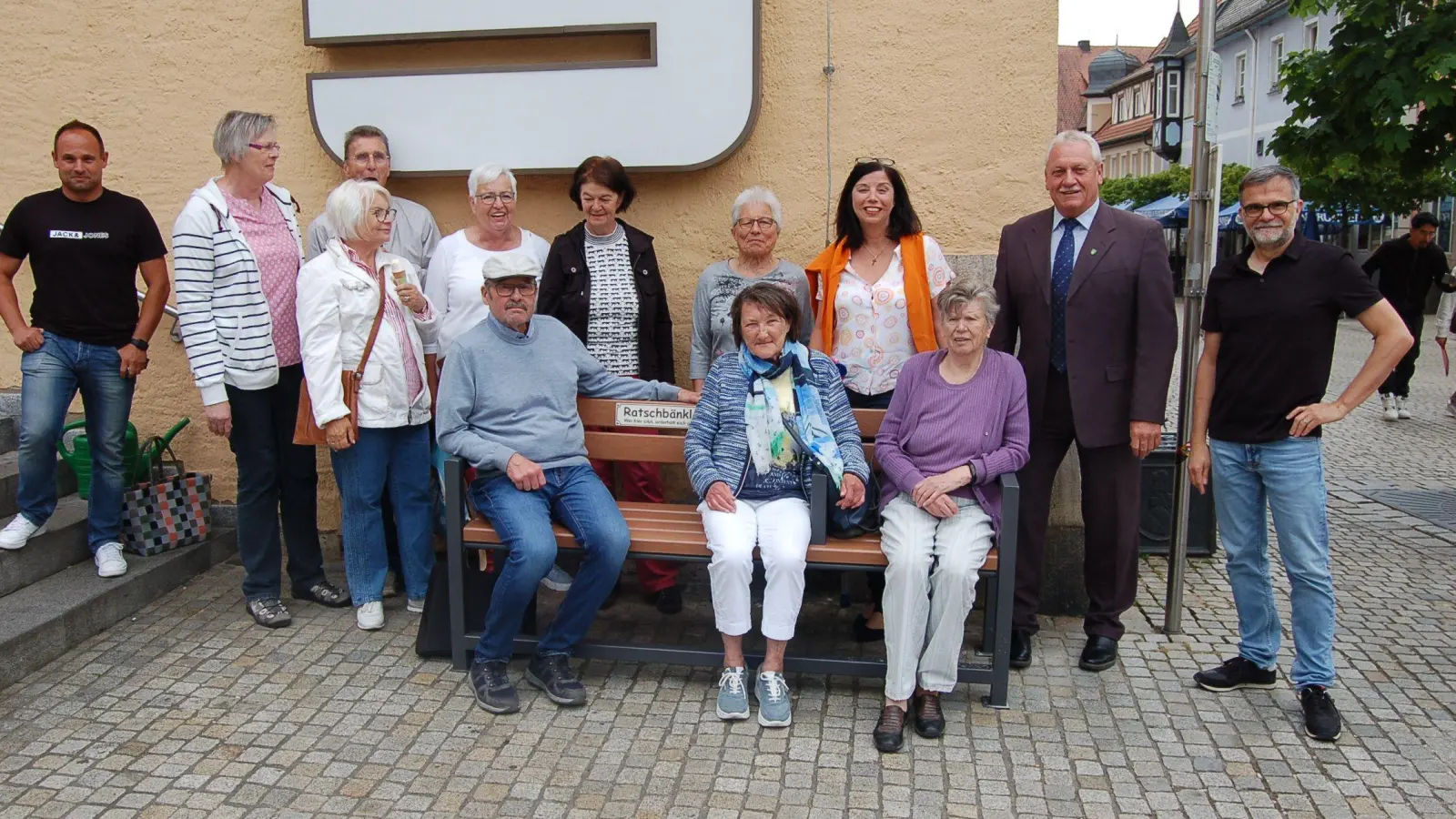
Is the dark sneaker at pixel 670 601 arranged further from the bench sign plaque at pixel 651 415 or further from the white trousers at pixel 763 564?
the white trousers at pixel 763 564

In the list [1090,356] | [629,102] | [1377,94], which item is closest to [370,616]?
[629,102]

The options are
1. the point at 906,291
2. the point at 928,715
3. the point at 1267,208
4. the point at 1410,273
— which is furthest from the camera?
the point at 1410,273

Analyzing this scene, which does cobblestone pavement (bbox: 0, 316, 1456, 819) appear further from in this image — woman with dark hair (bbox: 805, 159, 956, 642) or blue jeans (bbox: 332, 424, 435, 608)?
woman with dark hair (bbox: 805, 159, 956, 642)

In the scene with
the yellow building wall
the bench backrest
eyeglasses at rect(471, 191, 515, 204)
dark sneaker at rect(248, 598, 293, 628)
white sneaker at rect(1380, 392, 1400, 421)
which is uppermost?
the yellow building wall

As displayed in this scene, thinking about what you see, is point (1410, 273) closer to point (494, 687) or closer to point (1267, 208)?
point (1267, 208)

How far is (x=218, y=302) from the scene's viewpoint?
4426 mm

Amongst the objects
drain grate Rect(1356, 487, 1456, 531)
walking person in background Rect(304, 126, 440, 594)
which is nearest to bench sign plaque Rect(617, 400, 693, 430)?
walking person in background Rect(304, 126, 440, 594)

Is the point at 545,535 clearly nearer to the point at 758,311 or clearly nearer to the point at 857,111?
the point at 758,311

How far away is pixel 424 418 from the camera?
4.60 m

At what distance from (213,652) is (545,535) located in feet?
4.92

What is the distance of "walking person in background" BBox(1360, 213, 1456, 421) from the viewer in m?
10.3

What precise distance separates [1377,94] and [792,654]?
292 inches

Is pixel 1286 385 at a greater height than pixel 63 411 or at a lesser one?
greater

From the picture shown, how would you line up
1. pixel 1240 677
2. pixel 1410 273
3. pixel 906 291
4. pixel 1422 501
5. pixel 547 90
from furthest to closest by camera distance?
pixel 1410 273, pixel 1422 501, pixel 547 90, pixel 906 291, pixel 1240 677
